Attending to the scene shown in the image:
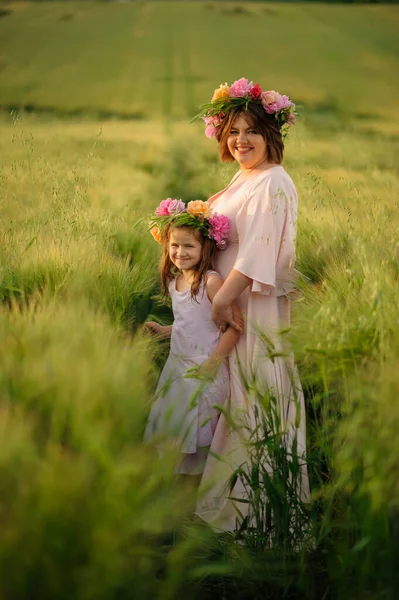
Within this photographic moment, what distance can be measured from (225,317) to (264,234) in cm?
35

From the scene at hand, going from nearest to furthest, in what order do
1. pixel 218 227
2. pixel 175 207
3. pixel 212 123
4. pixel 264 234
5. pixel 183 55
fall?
pixel 264 234 < pixel 218 227 < pixel 175 207 < pixel 212 123 < pixel 183 55

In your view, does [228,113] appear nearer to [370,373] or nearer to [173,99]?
[370,373]

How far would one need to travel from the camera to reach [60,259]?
8.86 feet

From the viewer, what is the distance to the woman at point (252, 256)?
8.60 feet

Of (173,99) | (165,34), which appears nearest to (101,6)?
(165,34)

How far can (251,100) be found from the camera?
9.21 feet

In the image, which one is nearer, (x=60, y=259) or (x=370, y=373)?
(x=370, y=373)

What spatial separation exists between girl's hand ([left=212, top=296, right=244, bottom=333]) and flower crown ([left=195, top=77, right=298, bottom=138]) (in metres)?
0.80

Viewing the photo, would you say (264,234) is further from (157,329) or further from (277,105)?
(157,329)

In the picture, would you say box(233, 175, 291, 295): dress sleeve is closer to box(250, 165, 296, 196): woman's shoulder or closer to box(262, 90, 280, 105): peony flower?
box(250, 165, 296, 196): woman's shoulder

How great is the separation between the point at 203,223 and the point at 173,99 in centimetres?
1908

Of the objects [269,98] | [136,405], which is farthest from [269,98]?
[136,405]

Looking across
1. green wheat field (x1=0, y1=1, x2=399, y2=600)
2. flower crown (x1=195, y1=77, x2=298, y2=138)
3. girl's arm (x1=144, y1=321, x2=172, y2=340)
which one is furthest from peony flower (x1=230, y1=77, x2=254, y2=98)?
girl's arm (x1=144, y1=321, x2=172, y2=340)

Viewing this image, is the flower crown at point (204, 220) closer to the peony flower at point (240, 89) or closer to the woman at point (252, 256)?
the woman at point (252, 256)
